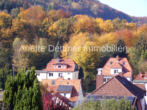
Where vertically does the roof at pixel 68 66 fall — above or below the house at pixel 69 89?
above

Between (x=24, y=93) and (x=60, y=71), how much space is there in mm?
36943

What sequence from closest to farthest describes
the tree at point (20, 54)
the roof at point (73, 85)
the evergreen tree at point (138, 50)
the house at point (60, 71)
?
the roof at point (73, 85) → the house at point (60, 71) → the tree at point (20, 54) → the evergreen tree at point (138, 50)

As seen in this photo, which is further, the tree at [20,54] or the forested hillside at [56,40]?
the forested hillside at [56,40]

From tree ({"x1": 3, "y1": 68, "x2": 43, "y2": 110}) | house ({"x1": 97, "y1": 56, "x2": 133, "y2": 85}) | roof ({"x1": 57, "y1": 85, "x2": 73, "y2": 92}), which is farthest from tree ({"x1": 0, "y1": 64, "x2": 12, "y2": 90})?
tree ({"x1": 3, "y1": 68, "x2": 43, "y2": 110})

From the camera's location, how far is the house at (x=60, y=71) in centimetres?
4666

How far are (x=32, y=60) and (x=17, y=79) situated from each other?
40.1m

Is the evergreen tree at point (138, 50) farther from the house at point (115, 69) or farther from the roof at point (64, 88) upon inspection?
the roof at point (64, 88)

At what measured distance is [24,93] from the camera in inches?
417

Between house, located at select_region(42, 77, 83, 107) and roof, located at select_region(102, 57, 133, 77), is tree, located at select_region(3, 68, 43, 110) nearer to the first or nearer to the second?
house, located at select_region(42, 77, 83, 107)

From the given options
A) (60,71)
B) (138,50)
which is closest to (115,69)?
(138,50)

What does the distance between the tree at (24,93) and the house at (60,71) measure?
35398 mm

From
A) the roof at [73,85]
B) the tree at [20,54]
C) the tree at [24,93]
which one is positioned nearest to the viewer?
the tree at [24,93]

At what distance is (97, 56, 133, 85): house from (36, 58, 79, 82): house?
15.2 ft

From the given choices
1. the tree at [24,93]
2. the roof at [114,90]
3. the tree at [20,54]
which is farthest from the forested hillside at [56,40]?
the tree at [24,93]
